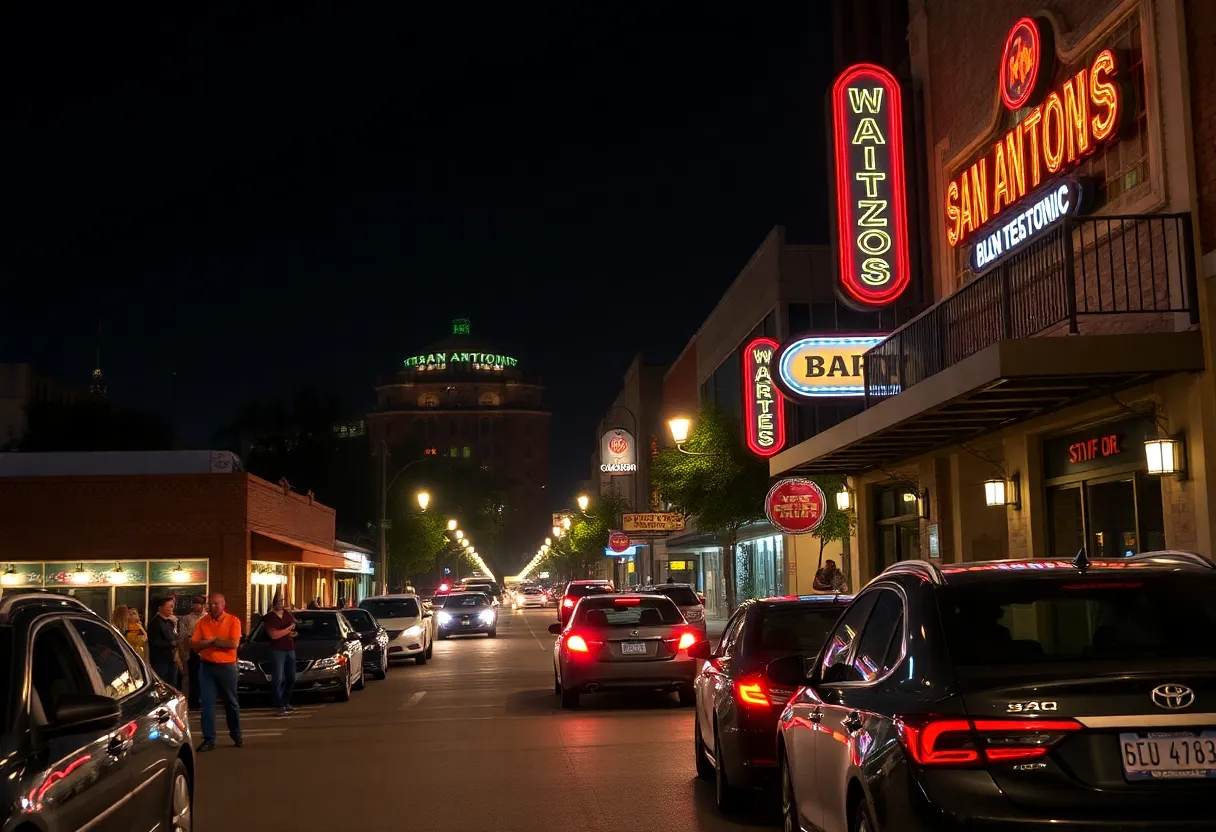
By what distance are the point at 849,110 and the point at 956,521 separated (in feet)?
22.4

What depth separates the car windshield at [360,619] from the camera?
97.4 ft

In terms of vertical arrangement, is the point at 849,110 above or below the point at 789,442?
above

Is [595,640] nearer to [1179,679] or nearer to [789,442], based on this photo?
[1179,679]

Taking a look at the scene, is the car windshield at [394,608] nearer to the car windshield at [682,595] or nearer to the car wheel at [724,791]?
the car windshield at [682,595]

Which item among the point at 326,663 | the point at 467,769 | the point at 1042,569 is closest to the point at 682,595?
the point at 326,663

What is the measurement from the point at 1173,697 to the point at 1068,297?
10438mm

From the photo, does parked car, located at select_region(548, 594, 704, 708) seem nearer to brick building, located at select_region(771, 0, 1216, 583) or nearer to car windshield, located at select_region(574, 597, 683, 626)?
car windshield, located at select_region(574, 597, 683, 626)

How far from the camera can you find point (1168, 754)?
5.35 metres

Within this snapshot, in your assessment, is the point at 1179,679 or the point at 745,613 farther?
the point at 745,613

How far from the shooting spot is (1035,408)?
18312 millimetres

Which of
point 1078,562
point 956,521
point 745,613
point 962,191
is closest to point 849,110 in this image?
point 962,191

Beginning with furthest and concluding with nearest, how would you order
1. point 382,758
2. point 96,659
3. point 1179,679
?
point 382,758
point 96,659
point 1179,679

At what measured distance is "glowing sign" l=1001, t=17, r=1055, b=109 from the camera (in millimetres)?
19188

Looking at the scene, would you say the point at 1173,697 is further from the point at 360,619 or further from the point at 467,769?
the point at 360,619
